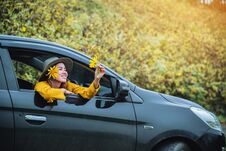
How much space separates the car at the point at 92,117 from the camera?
17.6ft

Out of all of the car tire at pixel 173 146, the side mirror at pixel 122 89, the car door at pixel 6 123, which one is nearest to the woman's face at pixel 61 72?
the side mirror at pixel 122 89

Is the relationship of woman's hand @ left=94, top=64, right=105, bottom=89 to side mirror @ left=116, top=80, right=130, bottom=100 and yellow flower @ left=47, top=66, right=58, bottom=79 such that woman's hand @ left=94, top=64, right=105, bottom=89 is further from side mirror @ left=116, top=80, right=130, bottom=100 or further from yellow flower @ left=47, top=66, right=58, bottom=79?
yellow flower @ left=47, top=66, right=58, bottom=79

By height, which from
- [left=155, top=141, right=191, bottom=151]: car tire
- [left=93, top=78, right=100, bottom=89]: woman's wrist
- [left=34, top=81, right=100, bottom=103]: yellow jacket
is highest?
[left=93, top=78, right=100, bottom=89]: woman's wrist

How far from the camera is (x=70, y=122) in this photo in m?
5.57

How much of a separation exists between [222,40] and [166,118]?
8306mm

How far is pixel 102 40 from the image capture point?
1207 cm

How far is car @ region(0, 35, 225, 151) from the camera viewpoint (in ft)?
17.6

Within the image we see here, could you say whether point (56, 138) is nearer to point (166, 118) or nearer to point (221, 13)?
point (166, 118)

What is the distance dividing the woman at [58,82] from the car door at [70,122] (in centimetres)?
6

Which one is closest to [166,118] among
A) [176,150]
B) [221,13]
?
[176,150]

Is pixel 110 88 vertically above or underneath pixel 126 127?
above

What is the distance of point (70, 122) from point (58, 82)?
1.69 feet

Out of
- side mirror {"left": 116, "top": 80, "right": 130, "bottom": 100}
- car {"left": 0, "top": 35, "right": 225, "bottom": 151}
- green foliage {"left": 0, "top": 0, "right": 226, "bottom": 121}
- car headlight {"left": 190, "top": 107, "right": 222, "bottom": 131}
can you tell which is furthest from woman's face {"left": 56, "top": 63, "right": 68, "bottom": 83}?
Result: green foliage {"left": 0, "top": 0, "right": 226, "bottom": 121}

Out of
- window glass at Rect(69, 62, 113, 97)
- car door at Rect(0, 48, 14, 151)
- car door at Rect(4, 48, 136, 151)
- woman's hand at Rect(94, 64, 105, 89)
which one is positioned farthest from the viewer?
window glass at Rect(69, 62, 113, 97)
